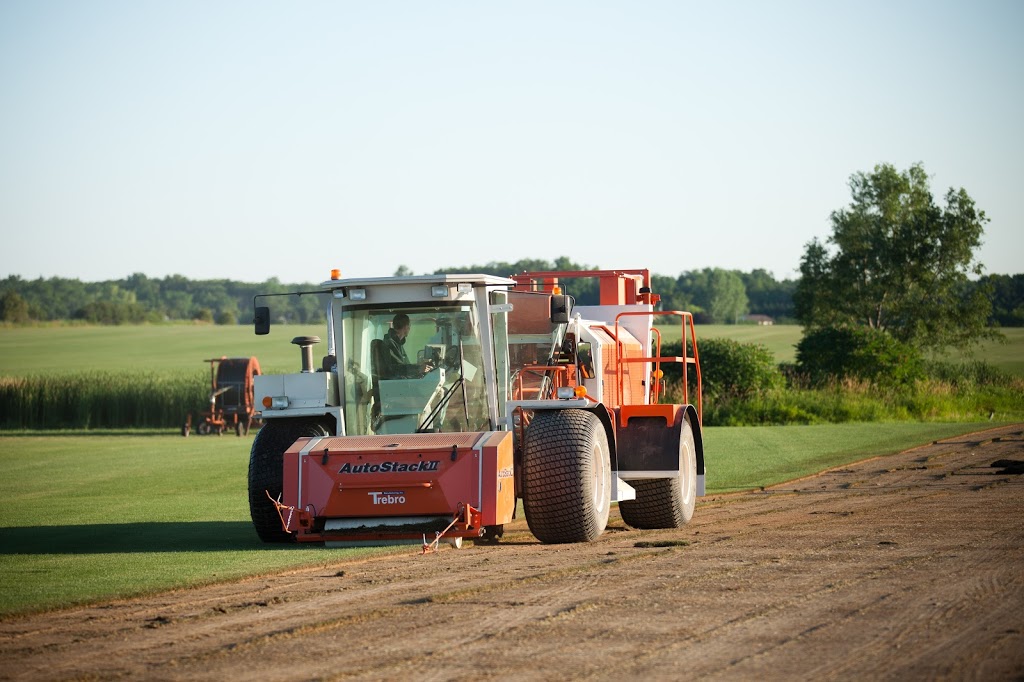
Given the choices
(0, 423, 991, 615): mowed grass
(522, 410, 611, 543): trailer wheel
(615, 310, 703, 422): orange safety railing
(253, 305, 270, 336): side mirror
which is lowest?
(0, 423, 991, 615): mowed grass

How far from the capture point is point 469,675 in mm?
6844

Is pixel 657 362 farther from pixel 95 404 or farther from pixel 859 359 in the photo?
pixel 95 404

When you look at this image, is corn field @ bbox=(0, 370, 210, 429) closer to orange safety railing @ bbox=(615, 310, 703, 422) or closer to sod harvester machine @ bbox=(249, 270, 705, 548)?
orange safety railing @ bbox=(615, 310, 703, 422)

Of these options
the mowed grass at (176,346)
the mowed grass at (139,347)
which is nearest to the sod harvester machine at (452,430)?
the mowed grass at (176,346)

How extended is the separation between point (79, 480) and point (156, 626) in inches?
643

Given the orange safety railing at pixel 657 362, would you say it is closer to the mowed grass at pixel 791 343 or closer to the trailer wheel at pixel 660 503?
the trailer wheel at pixel 660 503

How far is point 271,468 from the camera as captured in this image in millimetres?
12492

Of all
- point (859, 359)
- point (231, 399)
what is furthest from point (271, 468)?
point (859, 359)

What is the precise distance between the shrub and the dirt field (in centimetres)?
3150

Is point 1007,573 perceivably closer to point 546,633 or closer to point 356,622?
point 546,633

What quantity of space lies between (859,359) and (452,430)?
33661 millimetres

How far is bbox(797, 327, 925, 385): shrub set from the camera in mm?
43344

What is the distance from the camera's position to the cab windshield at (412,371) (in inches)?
496

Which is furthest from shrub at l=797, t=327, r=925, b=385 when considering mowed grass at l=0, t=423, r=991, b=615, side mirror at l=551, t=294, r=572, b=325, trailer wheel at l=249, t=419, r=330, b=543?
trailer wheel at l=249, t=419, r=330, b=543
